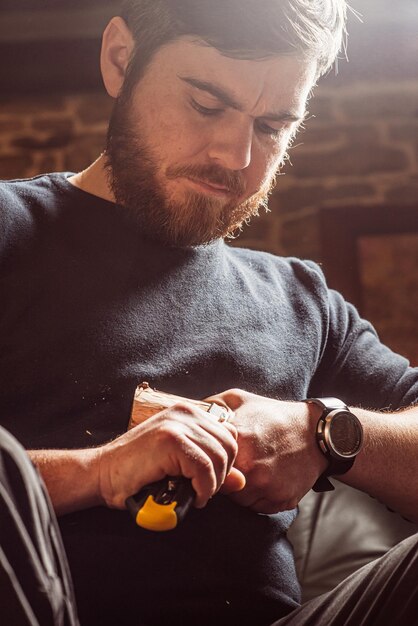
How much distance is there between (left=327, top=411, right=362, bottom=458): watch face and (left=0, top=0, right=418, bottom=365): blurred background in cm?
251

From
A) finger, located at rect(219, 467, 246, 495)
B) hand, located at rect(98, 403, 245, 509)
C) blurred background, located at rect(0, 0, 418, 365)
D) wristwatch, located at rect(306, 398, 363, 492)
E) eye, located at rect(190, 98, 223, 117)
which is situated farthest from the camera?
blurred background, located at rect(0, 0, 418, 365)

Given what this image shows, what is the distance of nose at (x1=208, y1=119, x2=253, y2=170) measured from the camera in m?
1.27

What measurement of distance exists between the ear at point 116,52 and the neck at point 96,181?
0.15 metres

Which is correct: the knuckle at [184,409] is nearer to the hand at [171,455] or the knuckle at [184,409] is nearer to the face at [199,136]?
the hand at [171,455]

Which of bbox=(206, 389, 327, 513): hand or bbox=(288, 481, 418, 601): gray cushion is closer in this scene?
bbox=(206, 389, 327, 513): hand

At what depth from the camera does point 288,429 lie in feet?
3.76

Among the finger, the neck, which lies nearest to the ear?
the neck

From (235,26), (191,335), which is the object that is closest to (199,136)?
(235,26)

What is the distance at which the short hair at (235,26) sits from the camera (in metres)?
1.26

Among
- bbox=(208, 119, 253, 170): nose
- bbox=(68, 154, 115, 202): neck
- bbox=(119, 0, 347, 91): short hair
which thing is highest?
bbox=(119, 0, 347, 91): short hair

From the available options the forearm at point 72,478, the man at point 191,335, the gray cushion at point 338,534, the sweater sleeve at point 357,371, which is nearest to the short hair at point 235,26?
the man at point 191,335

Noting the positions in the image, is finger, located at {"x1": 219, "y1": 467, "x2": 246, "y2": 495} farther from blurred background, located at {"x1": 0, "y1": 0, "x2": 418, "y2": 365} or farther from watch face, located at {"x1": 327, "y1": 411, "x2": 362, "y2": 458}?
blurred background, located at {"x1": 0, "y1": 0, "x2": 418, "y2": 365}

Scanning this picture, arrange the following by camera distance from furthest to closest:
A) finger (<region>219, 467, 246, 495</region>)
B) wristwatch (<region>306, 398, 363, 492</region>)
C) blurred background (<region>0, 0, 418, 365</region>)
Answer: blurred background (<region>0, 0, 418, 365</region>) → wristwatch (<region>306, 398, 363, 492</region>) → finger (<region>219, 467, 246, 495</region>)

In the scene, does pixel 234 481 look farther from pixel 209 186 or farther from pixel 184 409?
pixel 209 186
